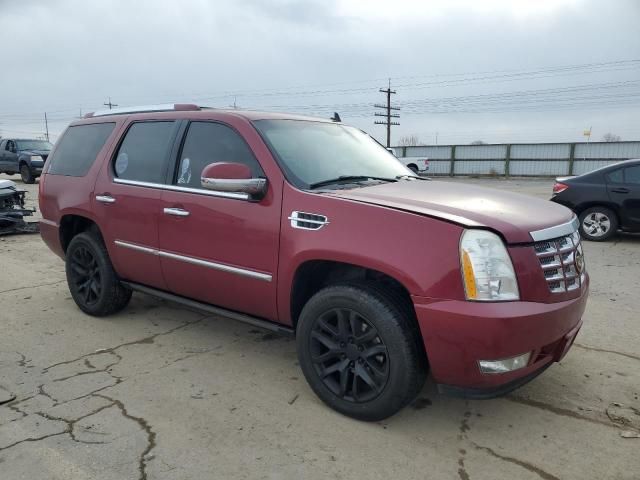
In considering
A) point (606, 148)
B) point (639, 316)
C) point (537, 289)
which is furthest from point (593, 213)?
point (606, 148)

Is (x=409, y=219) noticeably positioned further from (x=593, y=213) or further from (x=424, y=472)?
(x=593, y=213)

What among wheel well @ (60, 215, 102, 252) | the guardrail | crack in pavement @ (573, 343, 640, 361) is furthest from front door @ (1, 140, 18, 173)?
crack in pavement @ (573, 343, 640, 361)

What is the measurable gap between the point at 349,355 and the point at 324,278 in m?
0.56

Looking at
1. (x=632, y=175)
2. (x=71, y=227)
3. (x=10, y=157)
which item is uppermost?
(x=10, y=157)

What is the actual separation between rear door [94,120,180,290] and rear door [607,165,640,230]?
25.2 ft

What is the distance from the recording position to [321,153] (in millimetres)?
3592

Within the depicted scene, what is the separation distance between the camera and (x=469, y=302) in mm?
2455

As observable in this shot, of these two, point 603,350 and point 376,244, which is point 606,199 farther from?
point 376,244

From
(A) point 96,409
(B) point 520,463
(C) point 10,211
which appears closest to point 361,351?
(B) point 520,463

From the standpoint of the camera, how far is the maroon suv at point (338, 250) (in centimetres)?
250

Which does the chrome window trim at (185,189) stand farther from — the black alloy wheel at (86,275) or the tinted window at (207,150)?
the black alloy wheel at (86,275)

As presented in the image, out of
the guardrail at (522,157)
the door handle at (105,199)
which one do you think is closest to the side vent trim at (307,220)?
the door handle at (105,199)

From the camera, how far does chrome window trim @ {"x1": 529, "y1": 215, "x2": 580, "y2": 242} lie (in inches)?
103

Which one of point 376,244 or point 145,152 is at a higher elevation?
point 145,152
